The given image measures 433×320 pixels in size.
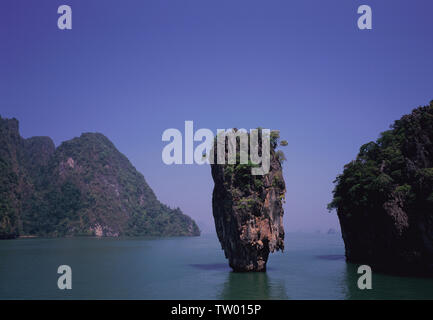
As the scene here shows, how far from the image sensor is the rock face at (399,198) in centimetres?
3412

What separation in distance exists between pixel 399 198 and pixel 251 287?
15701mm

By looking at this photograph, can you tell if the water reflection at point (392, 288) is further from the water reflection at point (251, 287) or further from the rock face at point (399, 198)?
the water reflection at point (251, 287)

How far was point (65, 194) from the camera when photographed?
18288 cm

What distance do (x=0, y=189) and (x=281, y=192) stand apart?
12822 centimetres

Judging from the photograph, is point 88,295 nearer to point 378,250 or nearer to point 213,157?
point 213,157

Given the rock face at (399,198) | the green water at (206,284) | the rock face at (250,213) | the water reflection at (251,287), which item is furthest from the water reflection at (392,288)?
the rock face at (250,213)

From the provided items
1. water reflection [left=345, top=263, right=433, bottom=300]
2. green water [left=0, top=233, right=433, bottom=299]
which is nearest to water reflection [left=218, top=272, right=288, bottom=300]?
green water [left=0, top=233, right=433, bottom=299]

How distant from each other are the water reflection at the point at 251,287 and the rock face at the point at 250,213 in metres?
1.75

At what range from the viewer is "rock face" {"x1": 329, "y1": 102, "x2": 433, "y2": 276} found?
34125 mm

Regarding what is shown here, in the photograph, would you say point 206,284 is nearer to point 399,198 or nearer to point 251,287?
point 251,287

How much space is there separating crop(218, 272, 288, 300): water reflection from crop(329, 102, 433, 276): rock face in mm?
11785

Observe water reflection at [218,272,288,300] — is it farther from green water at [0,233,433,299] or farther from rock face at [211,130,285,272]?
rock face at [211,130,285,272]
